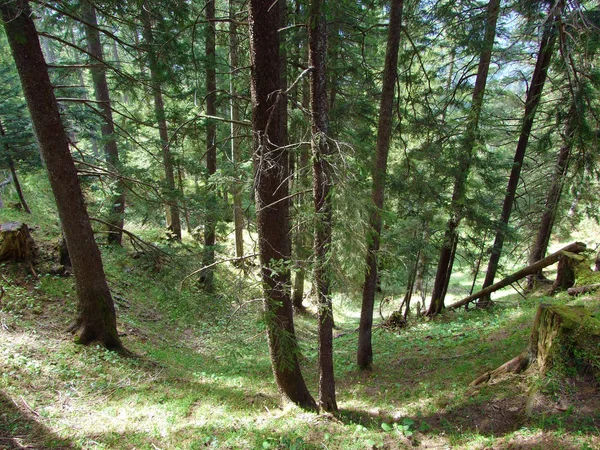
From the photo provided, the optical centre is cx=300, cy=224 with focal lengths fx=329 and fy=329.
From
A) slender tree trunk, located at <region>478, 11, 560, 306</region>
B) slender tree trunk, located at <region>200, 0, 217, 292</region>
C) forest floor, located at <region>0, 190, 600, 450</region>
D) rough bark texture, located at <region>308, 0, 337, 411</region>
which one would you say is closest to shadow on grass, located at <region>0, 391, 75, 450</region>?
forest floor, located at <region>0, 190, 600, 450</region>

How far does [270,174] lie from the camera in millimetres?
4777

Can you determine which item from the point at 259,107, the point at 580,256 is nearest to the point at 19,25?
the point at 259,107

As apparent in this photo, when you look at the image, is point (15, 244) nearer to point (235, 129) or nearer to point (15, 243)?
point (15, 243)

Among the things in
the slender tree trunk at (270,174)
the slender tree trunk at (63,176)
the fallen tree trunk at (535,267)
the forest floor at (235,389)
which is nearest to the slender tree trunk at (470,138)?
the fallen tree trunk at (535,267)

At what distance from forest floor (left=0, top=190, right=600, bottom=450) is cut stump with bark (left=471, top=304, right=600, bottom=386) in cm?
23

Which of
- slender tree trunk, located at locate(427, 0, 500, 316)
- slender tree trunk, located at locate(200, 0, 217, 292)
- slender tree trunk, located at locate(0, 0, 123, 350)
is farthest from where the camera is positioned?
slender tree trunk, located at locate(200, 0, 217, 292)

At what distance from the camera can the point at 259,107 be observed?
455 centimetres

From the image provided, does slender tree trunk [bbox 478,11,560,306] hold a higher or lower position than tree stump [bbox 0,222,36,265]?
higher

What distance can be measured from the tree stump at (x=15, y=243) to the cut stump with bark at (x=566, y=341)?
1091cm

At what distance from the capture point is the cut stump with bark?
4320 millimetres

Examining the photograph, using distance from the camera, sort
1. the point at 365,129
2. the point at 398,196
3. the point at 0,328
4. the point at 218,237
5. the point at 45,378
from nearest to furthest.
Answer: the point at 45,378
the point at 0,328
the point at 398,196
the point at 365,129
the point at 218,237

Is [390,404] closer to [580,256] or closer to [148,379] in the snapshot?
[148,379]

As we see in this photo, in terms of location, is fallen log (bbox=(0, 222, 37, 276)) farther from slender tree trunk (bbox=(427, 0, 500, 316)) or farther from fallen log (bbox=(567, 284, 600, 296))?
fallen log (bbox=(567, 284, 600, 296))

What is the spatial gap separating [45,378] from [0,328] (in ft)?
5.38
